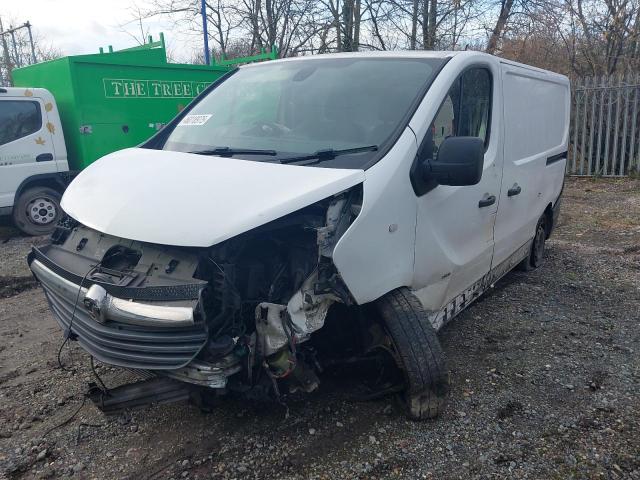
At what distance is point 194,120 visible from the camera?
3.73 metres

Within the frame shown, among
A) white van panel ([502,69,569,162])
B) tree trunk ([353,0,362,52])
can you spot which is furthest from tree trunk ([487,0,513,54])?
white van panel ([502,69,569,162])

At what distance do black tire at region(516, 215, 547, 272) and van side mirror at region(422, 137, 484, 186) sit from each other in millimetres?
3077

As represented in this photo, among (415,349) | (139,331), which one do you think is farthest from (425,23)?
(139,331)

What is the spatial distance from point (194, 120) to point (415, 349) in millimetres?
2218

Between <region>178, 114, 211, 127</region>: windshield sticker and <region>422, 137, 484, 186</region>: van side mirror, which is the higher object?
<region>178, 114, 211, 127</region>: windshield sticker

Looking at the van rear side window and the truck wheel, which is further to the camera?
the truck wheel

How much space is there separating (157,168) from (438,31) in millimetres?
15857

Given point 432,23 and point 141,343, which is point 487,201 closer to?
point 141,343

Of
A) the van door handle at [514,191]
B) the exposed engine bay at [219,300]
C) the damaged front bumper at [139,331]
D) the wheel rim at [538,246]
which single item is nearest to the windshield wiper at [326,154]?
the exposed engine bay at [219,300]

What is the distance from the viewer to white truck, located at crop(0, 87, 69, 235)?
7.80 meters

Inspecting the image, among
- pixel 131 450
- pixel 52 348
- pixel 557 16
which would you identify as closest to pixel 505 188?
pixel 131 450

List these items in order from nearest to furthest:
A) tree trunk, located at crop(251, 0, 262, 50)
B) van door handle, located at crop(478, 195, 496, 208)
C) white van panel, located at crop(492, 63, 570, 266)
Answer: van door handle, located at crop(478, 195, 496, 208), white van panel, located at crop(492, 63, 570, 266), tree trunk, located at crop(251, 0, 262, 50)

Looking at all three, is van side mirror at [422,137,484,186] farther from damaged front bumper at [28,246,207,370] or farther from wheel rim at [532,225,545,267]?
wheel rim at [532,225,545,267]

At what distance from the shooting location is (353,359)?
115 inches
